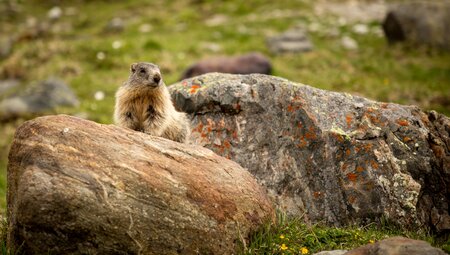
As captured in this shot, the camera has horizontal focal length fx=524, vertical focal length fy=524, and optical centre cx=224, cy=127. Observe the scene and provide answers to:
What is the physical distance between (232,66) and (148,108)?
9.75 metres

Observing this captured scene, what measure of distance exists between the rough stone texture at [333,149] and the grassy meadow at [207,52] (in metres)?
6.78

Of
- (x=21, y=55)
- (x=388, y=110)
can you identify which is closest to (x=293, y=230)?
(x=388, y=110)

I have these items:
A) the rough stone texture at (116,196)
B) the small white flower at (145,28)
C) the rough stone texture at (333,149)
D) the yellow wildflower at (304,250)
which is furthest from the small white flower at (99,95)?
the yellow wildflower at (304,250)

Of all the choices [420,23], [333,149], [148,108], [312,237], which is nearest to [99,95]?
[148,108]

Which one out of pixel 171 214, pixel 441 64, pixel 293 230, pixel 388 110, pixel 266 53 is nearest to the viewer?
pixel 171 214

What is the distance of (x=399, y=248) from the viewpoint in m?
5.83

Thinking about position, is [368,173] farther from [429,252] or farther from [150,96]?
[150,96]

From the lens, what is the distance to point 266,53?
72.1ft

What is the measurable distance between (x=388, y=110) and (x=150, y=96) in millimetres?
3885

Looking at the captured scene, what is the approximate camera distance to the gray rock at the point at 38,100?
1739 centimetres

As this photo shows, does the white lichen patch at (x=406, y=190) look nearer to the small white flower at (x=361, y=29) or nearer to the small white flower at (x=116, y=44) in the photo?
the small white flower at (x=116, y=44)

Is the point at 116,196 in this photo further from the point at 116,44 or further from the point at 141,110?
the point at 116,44

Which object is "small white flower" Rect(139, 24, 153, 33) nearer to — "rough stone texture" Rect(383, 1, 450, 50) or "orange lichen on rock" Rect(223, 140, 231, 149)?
"rough stone texture" Rect(383, 1, 450, 50)

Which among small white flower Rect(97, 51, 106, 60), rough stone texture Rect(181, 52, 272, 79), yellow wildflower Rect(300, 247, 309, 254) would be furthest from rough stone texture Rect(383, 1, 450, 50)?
yellow wildflower Rect(300, 247, 309, 254)
